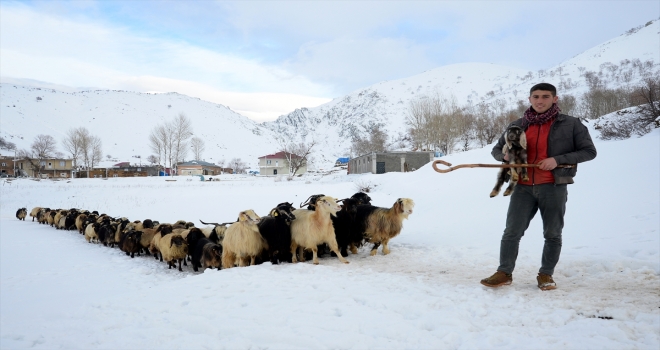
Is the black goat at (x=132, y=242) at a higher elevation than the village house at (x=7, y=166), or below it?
below

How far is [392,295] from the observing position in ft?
13.0

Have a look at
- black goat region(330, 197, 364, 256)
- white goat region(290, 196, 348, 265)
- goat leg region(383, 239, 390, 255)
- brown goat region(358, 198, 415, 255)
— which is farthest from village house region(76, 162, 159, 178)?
goat leg region(383, 239, 390, 255)

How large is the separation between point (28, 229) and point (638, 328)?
18.7 m

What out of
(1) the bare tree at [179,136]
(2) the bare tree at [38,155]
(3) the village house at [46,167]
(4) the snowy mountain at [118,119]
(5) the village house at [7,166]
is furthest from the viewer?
(4) the snowy mountain at [118,119]

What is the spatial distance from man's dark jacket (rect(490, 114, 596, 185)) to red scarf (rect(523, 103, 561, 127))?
82 mm

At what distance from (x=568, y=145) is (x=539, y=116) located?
17.2 inches

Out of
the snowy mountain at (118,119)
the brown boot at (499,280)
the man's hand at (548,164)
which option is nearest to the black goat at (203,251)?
the brown boot at (499,280)

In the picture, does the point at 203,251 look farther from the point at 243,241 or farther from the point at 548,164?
the point at 548,164

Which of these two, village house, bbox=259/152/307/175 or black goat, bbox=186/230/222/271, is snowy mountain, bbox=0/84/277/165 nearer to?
village house, bbox=259/152/307/175

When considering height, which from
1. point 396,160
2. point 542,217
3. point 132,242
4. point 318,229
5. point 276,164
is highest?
point 276,164

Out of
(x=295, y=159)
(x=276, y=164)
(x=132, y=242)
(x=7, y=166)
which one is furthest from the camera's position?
(x=276, y=164)

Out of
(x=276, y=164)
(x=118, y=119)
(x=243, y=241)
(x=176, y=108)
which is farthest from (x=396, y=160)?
(x=176, y=108)

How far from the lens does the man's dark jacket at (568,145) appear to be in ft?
11.8

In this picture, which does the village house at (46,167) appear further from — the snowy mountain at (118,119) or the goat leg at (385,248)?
the goat leg at (385,248)
